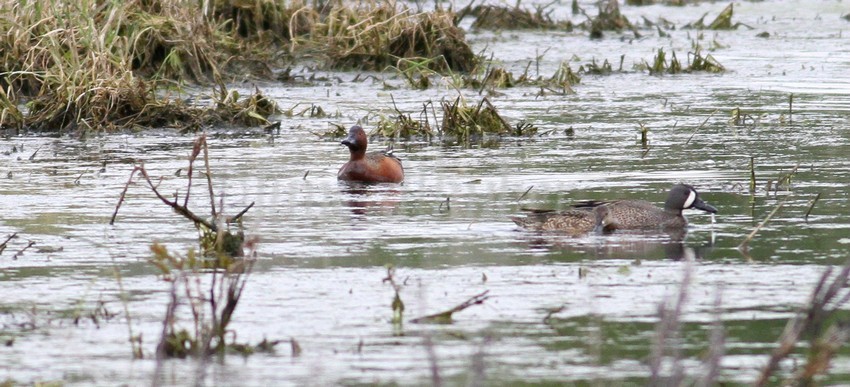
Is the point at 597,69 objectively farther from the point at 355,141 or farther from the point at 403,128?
the point at 355,141

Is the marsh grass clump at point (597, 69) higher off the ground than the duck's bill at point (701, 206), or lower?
lower

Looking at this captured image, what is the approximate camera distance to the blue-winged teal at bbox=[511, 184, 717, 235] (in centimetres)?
1028

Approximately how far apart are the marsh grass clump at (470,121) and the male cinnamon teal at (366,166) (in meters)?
2.54

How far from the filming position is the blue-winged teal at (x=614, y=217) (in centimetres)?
1028

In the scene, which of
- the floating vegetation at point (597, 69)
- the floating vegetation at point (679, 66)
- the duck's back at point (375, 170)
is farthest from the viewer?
the floating vegetation at point (597, 69)

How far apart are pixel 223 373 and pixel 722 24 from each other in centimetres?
2147

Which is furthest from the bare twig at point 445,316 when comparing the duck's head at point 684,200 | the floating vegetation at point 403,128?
the floating vegetation at point 403,128

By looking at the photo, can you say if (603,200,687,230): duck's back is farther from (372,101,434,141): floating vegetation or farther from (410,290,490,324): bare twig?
(372,101,434,141): floating vegetation

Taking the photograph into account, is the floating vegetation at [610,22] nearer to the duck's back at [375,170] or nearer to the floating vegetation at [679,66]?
the floating vegetation at [679,66]

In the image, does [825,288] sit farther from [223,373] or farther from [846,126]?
[846,126]

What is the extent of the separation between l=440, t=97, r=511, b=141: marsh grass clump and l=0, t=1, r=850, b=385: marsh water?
196 millimetres

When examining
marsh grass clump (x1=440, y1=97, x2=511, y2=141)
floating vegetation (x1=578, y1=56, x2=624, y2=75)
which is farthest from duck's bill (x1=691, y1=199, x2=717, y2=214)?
floating vegetation (x1=578, y1=56, x2=624, y2=75)

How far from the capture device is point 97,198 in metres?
12.0

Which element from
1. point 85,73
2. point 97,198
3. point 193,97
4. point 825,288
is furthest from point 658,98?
point 825,288
